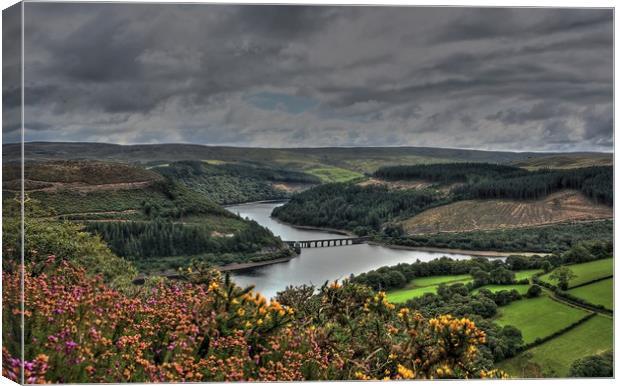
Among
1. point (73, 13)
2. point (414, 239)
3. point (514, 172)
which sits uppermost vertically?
point (73, 13)

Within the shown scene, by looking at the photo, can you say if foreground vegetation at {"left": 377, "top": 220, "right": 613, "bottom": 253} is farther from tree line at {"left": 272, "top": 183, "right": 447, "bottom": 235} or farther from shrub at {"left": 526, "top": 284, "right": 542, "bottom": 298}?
shrub at {"left": 526, "top": 284, "right": 542, "bottom": 298}

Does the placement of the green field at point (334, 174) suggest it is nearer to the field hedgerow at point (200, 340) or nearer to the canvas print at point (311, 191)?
the canvas print at point (311, 191)

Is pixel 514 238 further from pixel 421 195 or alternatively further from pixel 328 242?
pixel 328 242

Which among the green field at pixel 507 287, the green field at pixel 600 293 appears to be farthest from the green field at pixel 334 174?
the green field at pixel 600 293

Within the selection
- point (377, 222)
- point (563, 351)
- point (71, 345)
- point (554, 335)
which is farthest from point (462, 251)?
point (71, 345)

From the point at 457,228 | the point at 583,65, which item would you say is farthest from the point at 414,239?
the point at 583,65

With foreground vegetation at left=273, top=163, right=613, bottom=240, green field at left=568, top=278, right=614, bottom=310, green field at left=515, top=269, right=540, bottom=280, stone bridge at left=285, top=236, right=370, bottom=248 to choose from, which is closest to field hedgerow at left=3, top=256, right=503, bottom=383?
green field at left=568, top=278, right=614, bottom=310

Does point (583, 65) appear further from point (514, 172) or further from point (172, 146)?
point (172, 146)
